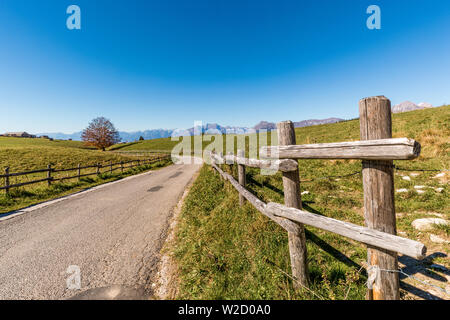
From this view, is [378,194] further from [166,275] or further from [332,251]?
[166,275]

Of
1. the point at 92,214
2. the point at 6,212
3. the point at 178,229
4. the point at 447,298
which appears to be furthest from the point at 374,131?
the point at 6,212

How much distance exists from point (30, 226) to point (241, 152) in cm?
743

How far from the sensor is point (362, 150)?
2.18 meters

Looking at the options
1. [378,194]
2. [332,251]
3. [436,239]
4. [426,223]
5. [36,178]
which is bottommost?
[332,251]

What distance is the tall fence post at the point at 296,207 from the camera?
291 cm

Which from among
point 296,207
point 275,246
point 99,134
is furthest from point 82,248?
point 99,134

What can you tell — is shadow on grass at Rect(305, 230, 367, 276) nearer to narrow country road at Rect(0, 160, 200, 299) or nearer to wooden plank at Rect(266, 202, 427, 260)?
wooden plank at Rect(266, 202, 427, 260)

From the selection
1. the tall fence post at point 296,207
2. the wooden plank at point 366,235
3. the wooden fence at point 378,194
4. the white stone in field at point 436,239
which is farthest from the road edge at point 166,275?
the white stone in field at point 436,239

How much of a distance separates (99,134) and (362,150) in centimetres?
6964

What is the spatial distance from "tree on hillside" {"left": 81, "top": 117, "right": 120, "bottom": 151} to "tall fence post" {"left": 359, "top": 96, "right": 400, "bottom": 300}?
6827cm

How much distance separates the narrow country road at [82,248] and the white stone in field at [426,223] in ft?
19.7

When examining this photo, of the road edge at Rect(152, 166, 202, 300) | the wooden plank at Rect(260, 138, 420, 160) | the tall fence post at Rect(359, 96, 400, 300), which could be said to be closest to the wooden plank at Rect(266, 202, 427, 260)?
the tall fence post at Rect(359, 96, 400, 300)

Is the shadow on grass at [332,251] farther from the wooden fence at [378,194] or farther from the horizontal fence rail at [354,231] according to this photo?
the horizontal fence rail at [354,231]
